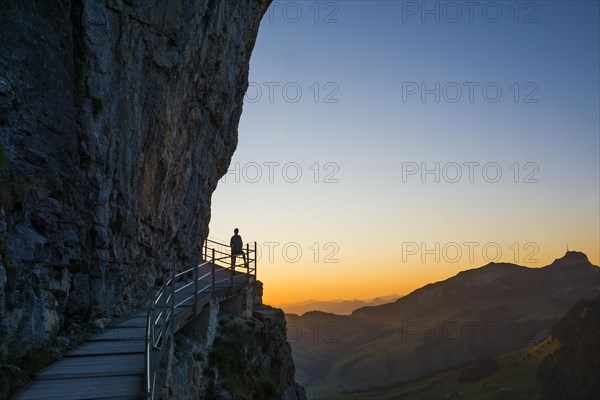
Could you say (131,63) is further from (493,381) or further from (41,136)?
(493,381)

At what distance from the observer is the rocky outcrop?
1808 centimetres

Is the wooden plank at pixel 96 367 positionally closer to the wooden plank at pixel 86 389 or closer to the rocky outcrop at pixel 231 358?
the wooden plank at pixel 86 389

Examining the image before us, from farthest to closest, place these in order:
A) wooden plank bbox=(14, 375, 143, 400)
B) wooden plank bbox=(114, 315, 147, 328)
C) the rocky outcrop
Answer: the rocky outcrop → wooden plank bbox=(114, 315, 147, 328) → wooden plank bbox=(14, 375, 143, 400)

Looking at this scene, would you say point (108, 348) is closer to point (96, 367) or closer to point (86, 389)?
point (96, 367)

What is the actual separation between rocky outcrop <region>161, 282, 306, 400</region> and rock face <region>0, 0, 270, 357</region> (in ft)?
8.65

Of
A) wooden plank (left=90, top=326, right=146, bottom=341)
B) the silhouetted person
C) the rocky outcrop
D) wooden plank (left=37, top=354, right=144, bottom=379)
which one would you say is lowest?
the rocky outcrop

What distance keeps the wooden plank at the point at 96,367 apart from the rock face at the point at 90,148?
101 centimetres

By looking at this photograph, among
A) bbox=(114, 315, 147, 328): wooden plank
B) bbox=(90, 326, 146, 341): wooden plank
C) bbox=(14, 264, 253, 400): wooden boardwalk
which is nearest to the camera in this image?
bbox=(14, 264, 253, 400): wooden boardwalk

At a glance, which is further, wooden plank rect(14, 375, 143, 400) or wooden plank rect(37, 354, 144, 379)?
wooden plank rect(37, 354, 144, 379)

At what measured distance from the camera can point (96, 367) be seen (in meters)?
12.0

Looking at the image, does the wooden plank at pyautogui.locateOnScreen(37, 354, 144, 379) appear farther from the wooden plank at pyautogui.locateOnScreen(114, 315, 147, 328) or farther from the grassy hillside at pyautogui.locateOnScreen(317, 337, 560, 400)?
the grassy hillside at pyautogui.locateOnScreen(317, 337, 560, 400)

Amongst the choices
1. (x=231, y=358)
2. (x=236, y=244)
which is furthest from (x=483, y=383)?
(x=231, y=358)

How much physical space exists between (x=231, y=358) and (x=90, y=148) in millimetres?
10505

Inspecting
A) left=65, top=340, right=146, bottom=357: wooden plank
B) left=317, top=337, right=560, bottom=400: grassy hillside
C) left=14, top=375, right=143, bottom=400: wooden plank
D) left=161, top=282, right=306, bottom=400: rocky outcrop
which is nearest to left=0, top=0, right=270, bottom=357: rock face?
left=65, top=340, right=146, bottom=357: wooden plank
